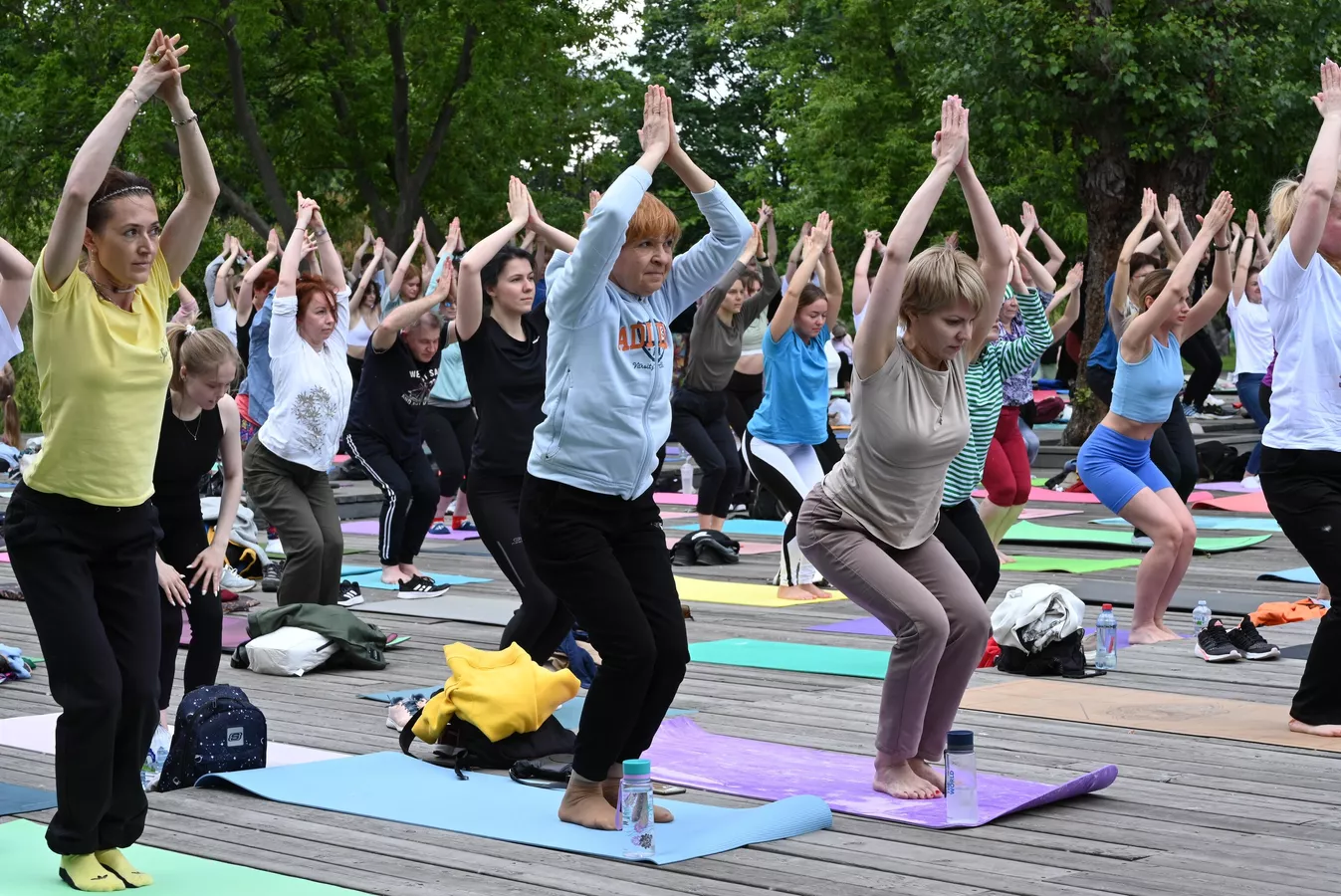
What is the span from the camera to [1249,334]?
14773 millimetres

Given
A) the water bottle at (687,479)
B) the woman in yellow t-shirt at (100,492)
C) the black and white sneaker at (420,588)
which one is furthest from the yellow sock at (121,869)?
the water bottle at (687,479)

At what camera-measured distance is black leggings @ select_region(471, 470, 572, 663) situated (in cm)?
670

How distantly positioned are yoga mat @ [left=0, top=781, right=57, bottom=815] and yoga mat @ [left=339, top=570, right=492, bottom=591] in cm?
543

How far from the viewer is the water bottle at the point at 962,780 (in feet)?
16.6

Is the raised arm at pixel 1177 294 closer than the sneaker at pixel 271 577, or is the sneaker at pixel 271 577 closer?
the raised arm at pixel 1177 294

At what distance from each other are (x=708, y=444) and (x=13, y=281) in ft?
29.0

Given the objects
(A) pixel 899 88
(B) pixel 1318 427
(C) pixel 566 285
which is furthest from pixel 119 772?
(A) pixel 899 88

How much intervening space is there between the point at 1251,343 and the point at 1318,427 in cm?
926

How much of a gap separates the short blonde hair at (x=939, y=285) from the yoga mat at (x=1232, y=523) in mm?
8551

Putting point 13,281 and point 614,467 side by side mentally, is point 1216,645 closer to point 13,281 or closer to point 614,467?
point 614,467

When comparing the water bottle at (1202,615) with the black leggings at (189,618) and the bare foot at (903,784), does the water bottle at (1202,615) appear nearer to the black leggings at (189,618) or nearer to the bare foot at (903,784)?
the bare foot at (903,784)

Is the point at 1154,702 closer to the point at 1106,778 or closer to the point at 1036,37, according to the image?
the point at 1106,778

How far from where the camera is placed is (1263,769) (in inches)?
230

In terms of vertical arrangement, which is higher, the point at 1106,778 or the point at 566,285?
the point at 566,285
